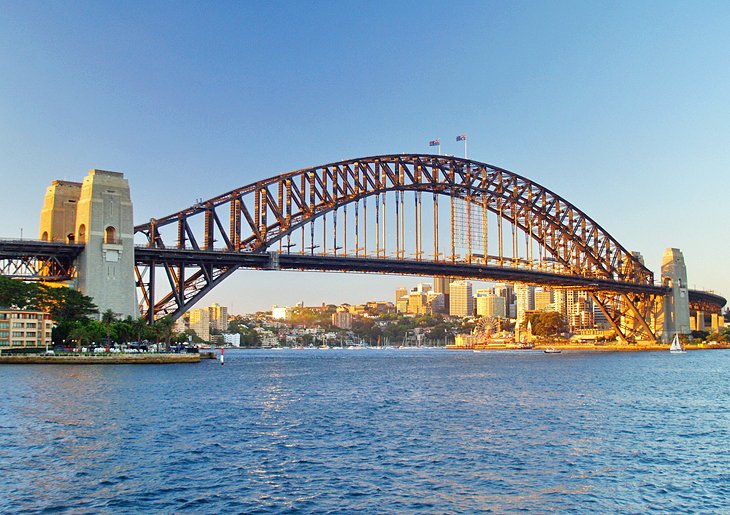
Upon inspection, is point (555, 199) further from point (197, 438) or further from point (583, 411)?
point (197, 438)

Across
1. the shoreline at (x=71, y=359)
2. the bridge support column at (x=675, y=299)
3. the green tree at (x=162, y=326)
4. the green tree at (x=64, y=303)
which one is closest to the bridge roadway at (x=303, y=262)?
the green tree at (x=64, y=303)

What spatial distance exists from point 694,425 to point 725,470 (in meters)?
9.54

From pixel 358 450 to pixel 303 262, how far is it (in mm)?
59441

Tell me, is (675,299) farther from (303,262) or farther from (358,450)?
(358,450)

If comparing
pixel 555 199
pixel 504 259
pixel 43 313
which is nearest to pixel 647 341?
pixel 555 199

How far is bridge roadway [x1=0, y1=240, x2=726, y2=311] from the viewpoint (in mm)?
69819

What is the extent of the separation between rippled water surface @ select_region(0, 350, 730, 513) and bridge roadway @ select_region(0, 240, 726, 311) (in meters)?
27.2

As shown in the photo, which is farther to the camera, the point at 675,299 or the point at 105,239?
the point at 675,299

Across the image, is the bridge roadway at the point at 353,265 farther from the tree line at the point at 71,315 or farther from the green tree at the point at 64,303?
the green tree at the point at 64,303

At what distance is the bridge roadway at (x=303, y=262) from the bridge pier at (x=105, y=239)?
1912 mm

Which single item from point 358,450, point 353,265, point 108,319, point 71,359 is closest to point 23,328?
point 71,359

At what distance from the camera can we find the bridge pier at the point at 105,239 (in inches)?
2776

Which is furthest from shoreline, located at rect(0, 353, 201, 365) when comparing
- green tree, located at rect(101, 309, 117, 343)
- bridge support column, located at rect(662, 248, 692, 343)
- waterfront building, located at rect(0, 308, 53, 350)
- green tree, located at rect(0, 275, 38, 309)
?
bridge support column, located at rect(662, 248, 692, 343)

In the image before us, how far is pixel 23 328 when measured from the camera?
70.5m
